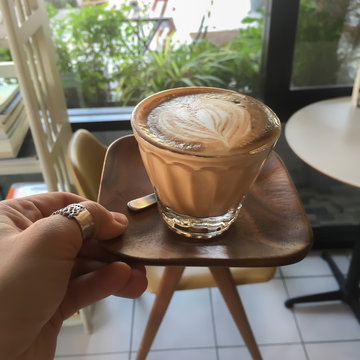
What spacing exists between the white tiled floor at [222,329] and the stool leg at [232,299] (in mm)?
299

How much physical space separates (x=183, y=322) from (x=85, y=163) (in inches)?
32.8

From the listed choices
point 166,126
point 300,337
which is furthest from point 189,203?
point 300,337

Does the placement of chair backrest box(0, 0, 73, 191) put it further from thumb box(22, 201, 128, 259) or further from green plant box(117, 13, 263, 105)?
thumb box(22, 201, 128, 259)

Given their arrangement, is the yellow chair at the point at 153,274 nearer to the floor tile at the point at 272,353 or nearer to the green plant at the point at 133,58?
the floor tile at the point at 272,353

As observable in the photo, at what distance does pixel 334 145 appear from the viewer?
1.28 m

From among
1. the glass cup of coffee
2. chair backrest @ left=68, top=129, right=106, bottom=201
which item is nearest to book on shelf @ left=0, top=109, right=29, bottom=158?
chair backrest @ left=68, top=129, right=106, bottom=201

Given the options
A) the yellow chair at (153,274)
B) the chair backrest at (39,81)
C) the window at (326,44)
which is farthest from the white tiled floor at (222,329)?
the window at (326,44)

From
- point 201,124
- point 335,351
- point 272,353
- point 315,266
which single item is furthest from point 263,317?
point 201,124

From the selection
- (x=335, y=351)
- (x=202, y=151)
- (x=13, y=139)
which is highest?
(x=202, y=151)

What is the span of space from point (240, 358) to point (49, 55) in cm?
127

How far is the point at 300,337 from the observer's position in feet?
5.02

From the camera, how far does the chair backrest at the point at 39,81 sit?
951 millimetres

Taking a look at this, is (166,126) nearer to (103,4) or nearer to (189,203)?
(189,203)

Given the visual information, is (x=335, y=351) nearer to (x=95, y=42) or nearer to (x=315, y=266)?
(x=315, y=266)
